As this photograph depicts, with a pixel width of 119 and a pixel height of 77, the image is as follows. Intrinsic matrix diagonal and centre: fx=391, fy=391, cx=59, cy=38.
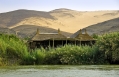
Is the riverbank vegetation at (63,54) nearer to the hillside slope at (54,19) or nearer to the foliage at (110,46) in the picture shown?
the foliage at (110,46)

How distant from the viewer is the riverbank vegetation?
91.1ft

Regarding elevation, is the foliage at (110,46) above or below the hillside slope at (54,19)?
below

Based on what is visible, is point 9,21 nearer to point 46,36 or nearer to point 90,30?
point 90,30

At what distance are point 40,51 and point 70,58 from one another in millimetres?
2250

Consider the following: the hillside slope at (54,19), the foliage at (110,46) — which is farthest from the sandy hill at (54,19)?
the foliage at (110,46)

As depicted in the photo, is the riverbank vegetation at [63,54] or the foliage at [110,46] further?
the foliage at [110,46]

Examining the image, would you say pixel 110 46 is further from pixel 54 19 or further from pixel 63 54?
pixel 54 19

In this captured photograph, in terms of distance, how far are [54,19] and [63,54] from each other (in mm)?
75929

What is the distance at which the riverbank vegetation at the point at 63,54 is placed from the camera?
1094 inches

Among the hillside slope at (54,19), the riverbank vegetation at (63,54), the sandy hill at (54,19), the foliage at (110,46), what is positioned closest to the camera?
the riverbank vegetation at (63,54)

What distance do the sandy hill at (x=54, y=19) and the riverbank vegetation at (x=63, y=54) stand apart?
53667mm

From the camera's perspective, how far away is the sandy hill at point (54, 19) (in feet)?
293

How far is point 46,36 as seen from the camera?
124ft

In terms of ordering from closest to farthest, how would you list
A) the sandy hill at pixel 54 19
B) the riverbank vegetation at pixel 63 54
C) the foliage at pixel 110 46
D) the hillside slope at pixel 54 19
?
the riverbank vegetation at pixel 63 54 < the foliage at pixel 110 46 < the sandy hill at pixel 54 19 < the hillside slope at pixel 54 19
